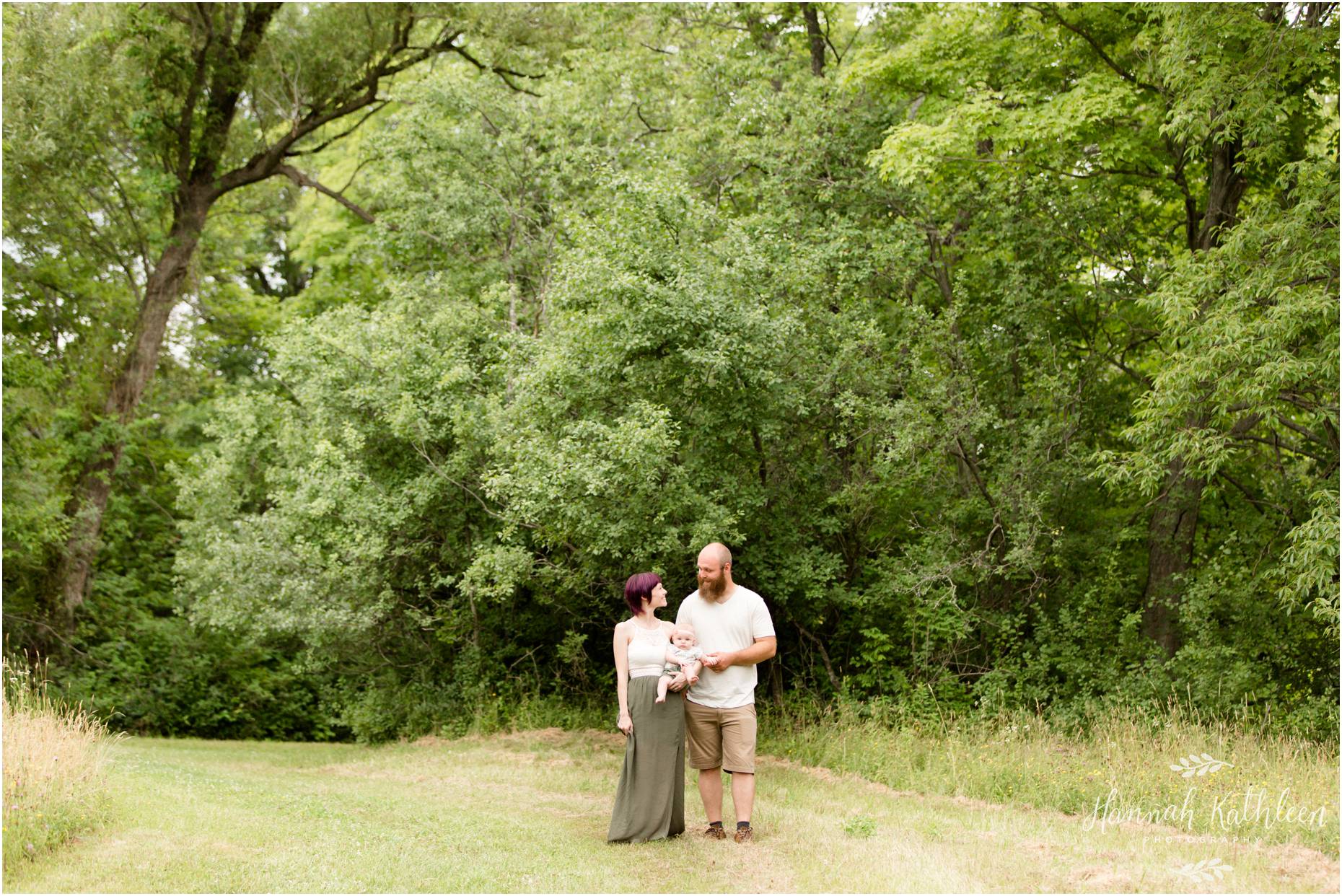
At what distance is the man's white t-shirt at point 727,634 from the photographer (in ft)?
23.1

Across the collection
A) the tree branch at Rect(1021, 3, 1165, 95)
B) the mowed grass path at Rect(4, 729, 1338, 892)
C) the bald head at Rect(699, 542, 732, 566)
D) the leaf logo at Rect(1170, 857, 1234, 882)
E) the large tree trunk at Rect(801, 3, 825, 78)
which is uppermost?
the large tree trunk at Rect(801, 3, 825, 78)

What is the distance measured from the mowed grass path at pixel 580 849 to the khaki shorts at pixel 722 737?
0.50 meters

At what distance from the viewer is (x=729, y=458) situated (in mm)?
13078

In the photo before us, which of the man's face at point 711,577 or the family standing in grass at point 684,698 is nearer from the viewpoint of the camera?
the man's face at point 711,577

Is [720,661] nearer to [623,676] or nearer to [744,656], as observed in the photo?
[744,656]

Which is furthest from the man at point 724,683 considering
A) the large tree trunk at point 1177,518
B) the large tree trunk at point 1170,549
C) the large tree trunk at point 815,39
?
the large tree trunk at point 815,39

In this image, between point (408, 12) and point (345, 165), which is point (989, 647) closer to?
point (408, 12)

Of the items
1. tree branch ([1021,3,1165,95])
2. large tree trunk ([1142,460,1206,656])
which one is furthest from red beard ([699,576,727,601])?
tree branch ([1021,3,1165,95])

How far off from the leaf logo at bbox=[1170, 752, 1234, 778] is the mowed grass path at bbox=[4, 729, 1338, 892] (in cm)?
156

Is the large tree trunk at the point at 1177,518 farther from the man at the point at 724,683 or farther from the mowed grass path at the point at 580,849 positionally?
the man at the point at 724,683

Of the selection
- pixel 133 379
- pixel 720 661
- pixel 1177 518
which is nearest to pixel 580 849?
pixel 720 661

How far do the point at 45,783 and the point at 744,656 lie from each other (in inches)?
183

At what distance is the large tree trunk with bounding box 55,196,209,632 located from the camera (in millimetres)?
20219

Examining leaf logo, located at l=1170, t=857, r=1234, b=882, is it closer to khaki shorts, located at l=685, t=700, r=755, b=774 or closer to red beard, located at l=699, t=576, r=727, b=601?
khaki shorts, located at l=685, t=700, r=755, b=774
